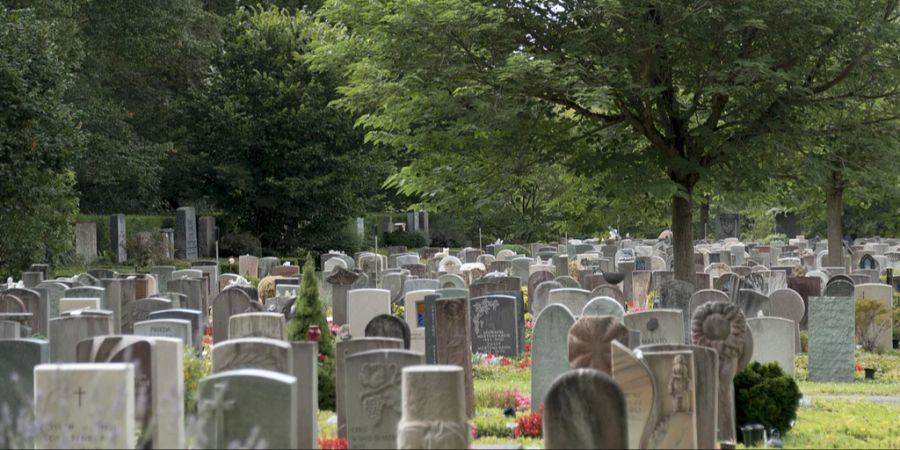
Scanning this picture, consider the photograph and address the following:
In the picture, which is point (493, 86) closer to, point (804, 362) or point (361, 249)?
point (804, 362)

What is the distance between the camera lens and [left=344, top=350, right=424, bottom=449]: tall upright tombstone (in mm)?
11320

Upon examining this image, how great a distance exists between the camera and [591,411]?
937 cm

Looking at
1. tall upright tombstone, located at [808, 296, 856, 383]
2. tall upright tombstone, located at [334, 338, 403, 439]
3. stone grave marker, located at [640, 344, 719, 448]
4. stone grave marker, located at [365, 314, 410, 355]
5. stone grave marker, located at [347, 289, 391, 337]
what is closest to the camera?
stone grave marker, located at [640, 344, 719, 448]

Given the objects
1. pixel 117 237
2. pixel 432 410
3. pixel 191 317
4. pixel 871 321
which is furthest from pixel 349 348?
pixel 117 237

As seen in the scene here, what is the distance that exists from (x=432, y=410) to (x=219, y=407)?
165 cm

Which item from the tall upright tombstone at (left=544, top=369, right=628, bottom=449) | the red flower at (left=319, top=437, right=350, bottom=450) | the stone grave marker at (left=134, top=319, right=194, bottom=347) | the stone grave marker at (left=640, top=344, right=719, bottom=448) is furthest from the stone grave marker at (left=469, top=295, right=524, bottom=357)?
the tall upright tombstone at (left=544, top=369, right=628, bottom=449)

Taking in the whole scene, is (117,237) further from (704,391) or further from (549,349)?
(704,391)

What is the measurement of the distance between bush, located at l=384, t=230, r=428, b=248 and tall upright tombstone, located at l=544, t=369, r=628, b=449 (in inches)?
1896

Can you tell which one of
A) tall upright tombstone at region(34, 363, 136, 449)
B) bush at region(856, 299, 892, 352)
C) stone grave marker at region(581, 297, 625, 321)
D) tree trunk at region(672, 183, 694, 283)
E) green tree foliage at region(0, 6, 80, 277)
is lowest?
bush at region(856, 299, 892, 352)

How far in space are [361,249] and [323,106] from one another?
6881mm

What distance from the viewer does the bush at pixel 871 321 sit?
2208 cm

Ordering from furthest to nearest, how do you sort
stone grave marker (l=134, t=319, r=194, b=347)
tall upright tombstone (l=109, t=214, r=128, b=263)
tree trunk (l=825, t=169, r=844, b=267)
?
tall upright tombstone (l=109, t=214, r=128, b=263), tree trunk (l=825, t=169, r=844, b=267), stone grave marker (l=134, t=319, r=194, b=347)

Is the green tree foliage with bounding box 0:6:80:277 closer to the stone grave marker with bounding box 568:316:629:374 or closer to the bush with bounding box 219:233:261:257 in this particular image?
the bush with bounding box 219:233:261:257

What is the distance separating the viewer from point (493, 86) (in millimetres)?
23469
